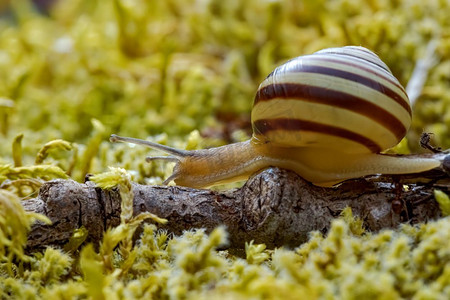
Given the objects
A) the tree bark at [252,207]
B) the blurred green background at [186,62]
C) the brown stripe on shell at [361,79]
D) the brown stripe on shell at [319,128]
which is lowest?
the tree bark at [252,207]

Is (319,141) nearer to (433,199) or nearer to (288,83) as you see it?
(288,83)

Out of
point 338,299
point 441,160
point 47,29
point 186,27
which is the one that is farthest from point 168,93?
point 338,299

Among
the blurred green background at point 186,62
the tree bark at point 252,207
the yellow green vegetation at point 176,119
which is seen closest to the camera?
the yellow green vegetation at point 176,119

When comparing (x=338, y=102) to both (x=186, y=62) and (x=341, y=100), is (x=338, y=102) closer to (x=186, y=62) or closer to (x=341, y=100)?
(x=341, y=100)

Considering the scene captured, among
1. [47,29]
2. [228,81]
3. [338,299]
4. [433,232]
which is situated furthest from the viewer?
[47,29]

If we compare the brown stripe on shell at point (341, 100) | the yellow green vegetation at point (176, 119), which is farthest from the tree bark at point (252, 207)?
the brown stripe on shell at point (341, 100)

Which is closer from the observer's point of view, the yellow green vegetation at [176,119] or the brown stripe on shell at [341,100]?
the yellow green vegetation at [176,119]

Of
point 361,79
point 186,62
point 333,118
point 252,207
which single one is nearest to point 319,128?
point 333,118

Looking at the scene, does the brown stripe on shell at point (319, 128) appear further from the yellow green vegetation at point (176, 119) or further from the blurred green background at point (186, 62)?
the blurred green background at point (186, 62)
